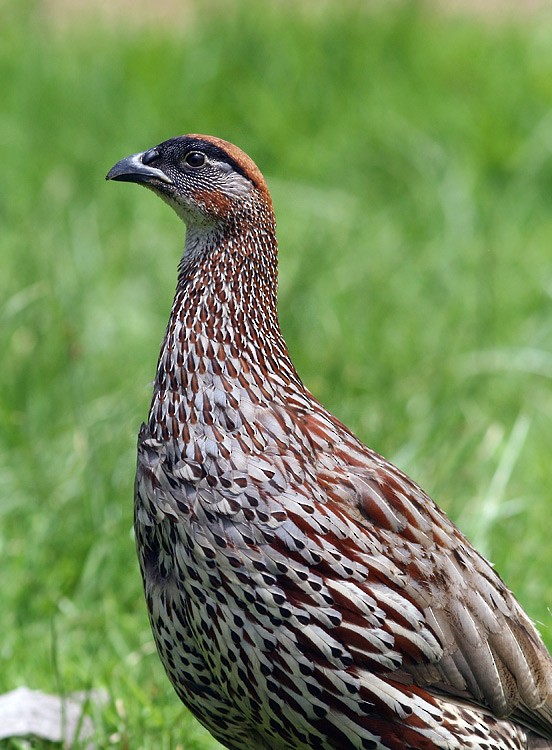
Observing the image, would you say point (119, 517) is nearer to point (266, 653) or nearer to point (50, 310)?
point (50, 310)

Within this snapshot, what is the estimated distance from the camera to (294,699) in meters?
3.01

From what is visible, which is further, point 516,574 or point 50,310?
point 50,310

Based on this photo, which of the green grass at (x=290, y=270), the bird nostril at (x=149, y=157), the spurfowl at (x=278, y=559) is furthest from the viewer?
the green grass at (x=290, y=270)

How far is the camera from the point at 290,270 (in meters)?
6.45

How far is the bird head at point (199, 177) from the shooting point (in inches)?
135

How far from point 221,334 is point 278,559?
605mm

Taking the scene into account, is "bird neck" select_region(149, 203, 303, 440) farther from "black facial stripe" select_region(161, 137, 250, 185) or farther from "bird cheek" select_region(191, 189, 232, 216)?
"black facial stripe" select_region(161, 137, 250, 185)

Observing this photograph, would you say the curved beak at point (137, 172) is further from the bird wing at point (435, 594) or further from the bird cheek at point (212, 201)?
the bird wing at point (435, 594)

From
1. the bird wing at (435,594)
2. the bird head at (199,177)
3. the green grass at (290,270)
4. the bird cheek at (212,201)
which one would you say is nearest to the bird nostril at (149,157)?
the bird head at (199,177)

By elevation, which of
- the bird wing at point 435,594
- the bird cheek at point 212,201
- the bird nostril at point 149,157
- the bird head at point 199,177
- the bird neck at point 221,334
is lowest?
the bird wing at point 435,594

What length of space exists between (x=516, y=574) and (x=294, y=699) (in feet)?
5.54

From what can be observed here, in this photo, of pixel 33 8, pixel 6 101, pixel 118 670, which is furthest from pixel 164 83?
pixel 118 670

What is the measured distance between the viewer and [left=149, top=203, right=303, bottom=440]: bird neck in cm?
323

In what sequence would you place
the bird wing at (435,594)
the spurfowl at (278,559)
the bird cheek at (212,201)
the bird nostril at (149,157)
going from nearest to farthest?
the spurfowl at (278,559), the bird wing at (435,594), the bird cheek at (212,201), the bird nostril at (149,157)
